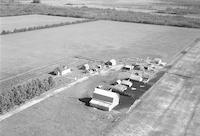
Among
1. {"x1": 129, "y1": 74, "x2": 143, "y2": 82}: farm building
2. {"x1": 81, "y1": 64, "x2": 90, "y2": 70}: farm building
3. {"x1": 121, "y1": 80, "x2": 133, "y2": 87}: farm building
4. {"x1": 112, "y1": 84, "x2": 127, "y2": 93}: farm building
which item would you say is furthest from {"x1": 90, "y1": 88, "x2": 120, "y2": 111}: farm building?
{"x1": 81, "y1": 64, "x2": 90, "y2": 70}: farm building

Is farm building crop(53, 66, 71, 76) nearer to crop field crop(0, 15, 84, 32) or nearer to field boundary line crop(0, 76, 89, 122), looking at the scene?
field boundary line crop(0, 76, 89, 122)

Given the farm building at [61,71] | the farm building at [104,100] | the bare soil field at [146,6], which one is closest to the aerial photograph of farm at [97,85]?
the farm building at [104,100]

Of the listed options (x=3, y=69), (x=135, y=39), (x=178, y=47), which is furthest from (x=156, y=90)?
(x=135, y=39)

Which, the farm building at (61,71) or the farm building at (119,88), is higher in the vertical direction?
the farm building at (61,71)

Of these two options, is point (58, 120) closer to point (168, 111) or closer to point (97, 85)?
point (97, 85)

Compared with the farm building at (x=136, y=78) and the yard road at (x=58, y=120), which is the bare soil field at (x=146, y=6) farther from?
the yard road at (x=58, y=120)

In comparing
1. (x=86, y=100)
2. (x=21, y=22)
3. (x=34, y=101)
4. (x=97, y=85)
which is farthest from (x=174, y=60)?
(x=21, y=22)

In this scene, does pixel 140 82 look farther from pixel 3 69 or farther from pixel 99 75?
pixel 3 69
